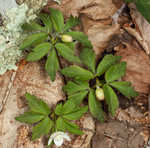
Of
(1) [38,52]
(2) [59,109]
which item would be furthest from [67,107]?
(1) [38,52]

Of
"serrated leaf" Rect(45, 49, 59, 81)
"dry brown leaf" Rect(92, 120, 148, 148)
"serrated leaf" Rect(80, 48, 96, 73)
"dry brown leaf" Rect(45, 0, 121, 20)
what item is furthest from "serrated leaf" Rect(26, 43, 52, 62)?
"dry brown leaf" Rect(92, 120, 148, 148)

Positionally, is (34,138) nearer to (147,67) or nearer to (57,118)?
(57,118)

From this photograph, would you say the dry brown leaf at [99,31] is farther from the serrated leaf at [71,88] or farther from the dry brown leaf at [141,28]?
the serrated leaf at [71,88]

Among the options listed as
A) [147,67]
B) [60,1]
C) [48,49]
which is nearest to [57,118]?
[48,49]

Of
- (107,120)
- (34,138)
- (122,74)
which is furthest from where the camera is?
(107,120)

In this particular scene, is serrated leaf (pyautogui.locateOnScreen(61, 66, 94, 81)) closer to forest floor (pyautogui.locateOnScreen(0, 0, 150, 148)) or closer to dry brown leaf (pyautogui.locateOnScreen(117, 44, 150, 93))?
forest floor (pyautogui.locateOnScreen(0, 0, 150, 148))
